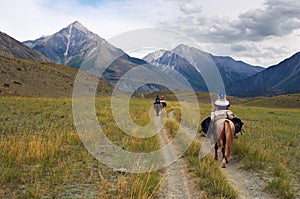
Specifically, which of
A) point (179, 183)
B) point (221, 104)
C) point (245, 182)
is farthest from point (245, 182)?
point (221, 104)

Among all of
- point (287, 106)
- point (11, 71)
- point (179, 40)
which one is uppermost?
point (11, 71)

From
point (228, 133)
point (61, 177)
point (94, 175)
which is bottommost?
point (94, 175)

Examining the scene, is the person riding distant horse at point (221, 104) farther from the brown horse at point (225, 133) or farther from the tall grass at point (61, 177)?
the tall grass at point (61, 177)

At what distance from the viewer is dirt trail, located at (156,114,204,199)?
666 cm

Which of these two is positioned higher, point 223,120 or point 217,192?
point 223,120

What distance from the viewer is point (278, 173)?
834cm

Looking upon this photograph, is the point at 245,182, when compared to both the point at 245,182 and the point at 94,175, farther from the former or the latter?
the point at 94,175

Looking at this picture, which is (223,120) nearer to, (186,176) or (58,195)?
(186,176)

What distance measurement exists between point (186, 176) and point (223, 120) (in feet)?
8.41

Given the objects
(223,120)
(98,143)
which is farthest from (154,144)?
(223,120)

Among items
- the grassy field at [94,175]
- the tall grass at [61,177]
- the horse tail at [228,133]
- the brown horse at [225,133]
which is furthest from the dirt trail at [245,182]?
the tall grass at [61,177]

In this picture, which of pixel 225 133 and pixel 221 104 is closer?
pixel 225 133

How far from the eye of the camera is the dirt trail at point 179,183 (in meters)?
6.66

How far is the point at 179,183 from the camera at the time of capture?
297 inches
